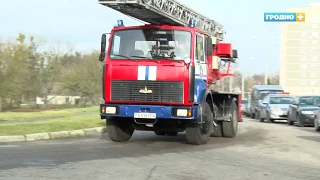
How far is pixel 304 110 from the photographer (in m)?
20.8

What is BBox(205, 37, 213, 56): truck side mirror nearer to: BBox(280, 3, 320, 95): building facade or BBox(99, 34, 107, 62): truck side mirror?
BBox(99, 34, 107, 62): truck side mirror

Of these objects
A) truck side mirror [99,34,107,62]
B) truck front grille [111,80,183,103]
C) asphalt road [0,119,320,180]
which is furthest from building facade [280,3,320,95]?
truck front grille [111,80,183,103]

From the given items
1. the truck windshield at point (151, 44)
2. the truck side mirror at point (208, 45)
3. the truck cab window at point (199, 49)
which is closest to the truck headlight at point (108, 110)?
the truck windshield at point (151, 44)

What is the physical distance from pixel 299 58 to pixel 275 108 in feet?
187

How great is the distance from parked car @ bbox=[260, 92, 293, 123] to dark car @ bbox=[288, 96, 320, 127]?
1.72 m

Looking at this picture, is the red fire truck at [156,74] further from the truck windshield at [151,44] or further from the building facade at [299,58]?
the building facade at [299,58]

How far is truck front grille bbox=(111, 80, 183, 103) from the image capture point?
33.3 ft

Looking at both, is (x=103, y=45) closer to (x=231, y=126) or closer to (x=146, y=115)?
(x=146, y=115)

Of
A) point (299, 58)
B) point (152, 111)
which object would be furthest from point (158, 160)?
point (299, 58)

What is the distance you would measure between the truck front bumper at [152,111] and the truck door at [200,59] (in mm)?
1022

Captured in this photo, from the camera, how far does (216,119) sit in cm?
1307

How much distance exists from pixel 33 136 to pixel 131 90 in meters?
3.71

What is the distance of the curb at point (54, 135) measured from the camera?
11.9m

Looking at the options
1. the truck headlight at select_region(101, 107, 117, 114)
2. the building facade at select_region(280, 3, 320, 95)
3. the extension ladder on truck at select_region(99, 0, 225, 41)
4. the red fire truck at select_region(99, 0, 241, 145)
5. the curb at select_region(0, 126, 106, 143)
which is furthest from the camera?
the building facade at select_region(280, 3, 320, 95)
